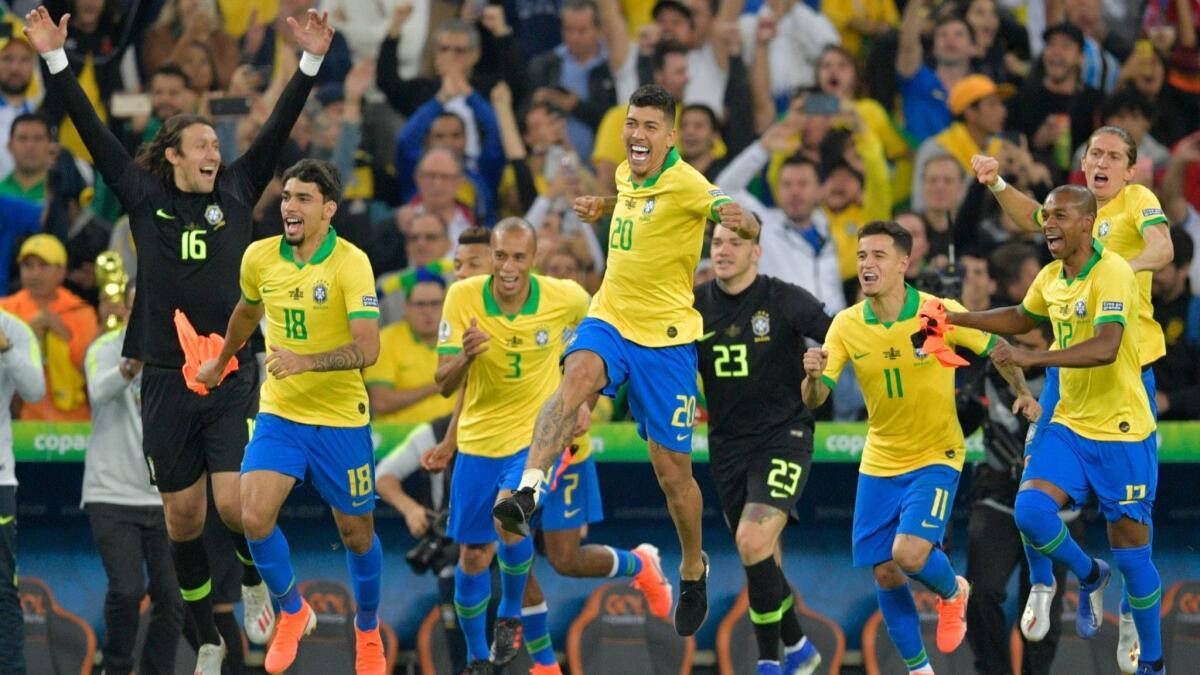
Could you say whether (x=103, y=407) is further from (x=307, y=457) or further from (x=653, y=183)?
(x=653, y=183)

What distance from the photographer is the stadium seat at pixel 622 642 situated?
13.1 m

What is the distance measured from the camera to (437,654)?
515 inches

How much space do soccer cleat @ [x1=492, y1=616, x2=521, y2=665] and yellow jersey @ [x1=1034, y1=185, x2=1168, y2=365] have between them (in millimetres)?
4088

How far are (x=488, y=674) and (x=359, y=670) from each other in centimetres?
96

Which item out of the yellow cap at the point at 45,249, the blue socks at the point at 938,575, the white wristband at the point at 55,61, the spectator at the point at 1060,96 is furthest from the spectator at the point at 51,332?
the spectator at the point at 1060,96

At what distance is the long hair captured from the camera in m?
10.9

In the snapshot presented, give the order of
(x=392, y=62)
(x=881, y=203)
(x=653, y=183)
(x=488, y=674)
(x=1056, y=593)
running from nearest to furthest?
(x=653, y=183)
(x=488, y=674)
(x=1056, y=593)
(x=881, y=203)
(x=392, y=62)

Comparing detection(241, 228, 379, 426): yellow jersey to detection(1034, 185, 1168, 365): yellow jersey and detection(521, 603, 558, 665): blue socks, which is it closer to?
detection(521, 603, 558, 665): blue socks

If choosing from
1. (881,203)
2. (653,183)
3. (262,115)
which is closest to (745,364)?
(653,183)

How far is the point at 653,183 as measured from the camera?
10.2m

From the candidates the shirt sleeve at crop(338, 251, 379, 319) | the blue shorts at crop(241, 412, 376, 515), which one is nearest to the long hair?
the shirt sleeve at crop(338, 251, 379, 319)

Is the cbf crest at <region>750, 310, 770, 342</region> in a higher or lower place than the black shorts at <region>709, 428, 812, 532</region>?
higher

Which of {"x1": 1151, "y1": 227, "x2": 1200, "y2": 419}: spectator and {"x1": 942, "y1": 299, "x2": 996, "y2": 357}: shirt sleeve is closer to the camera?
{"x1": 942, "y1": 299, "x2": 996, "y2": 357}: shirt sleeve

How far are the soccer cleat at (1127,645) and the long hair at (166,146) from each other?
6.26 metres
